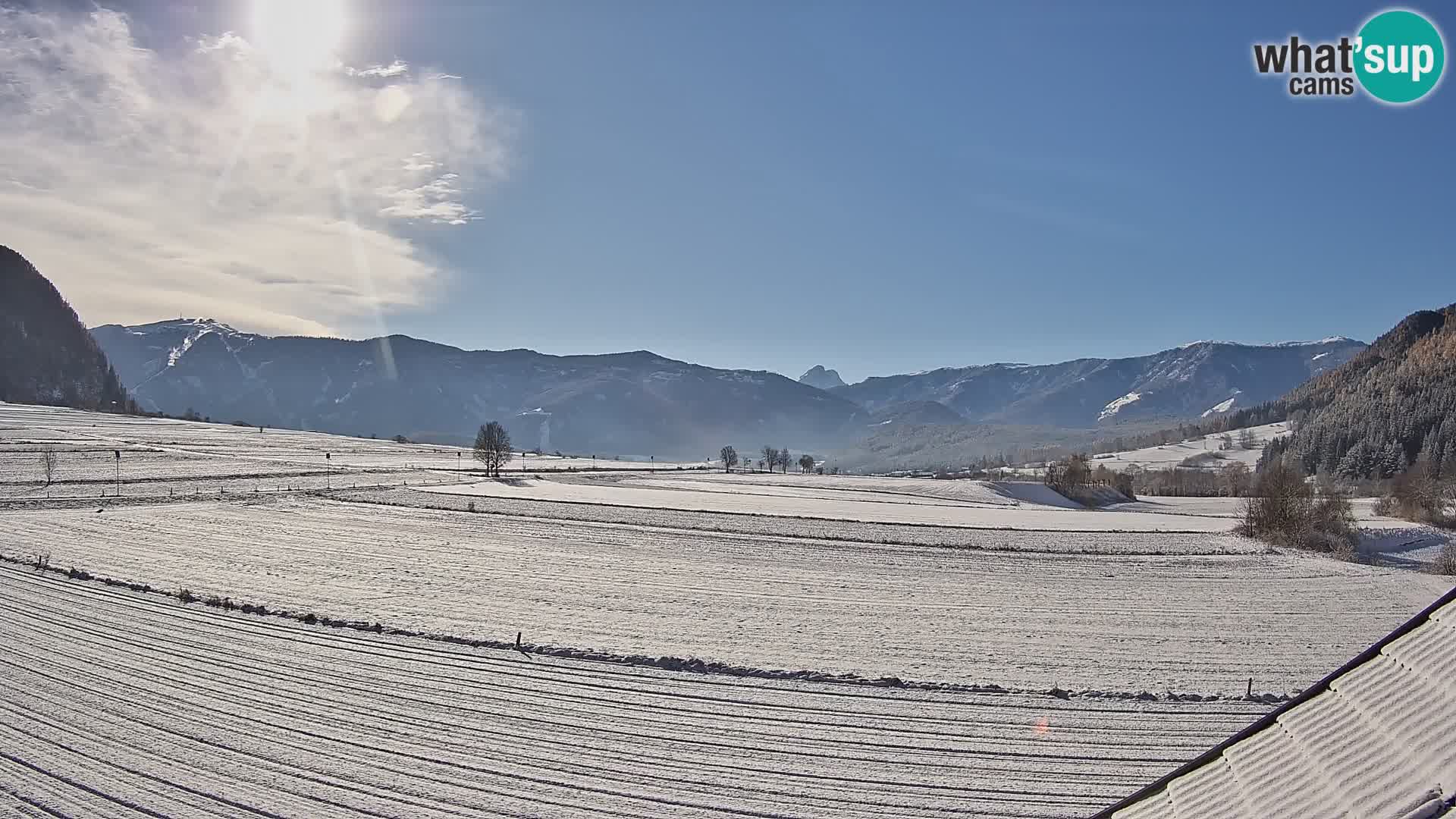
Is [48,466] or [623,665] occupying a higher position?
[48,466]

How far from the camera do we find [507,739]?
12359 millimetres

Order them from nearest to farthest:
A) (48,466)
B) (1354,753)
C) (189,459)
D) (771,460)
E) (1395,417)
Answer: (1354,753), (48,466), (189,459), (1395,417), (771,460)

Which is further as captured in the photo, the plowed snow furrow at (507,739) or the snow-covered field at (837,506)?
the snow-covered field at (837,506)

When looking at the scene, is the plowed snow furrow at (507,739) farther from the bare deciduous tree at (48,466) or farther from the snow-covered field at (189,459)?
the bare deciduous tree at (48,466)

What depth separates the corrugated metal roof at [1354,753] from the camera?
3.36m

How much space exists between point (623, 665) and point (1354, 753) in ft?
47.3

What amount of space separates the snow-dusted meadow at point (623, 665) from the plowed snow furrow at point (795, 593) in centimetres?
17

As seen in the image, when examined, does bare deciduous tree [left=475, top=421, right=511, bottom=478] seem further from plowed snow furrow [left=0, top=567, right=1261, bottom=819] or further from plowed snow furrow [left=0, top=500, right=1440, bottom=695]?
plowed snow furrow [left=0, top=567, right=1261, bottom=819]

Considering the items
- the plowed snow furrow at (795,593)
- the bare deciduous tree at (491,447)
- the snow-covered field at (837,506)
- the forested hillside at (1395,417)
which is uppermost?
the forested hillside at (1395,417)

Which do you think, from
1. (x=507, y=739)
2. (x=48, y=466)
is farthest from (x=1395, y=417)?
(x=48, y=466)

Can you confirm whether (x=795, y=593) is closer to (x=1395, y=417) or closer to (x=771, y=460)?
(x=771, y=460)

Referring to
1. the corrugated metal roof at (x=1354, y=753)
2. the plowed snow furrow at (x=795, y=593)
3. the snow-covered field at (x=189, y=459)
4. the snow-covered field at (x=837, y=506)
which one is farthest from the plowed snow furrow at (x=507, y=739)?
the snow-covered field at (x=189, y=459)

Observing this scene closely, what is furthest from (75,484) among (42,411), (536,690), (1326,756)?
(42,411)

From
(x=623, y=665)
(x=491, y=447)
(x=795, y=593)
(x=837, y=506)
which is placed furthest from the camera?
(x=491, y=447)
